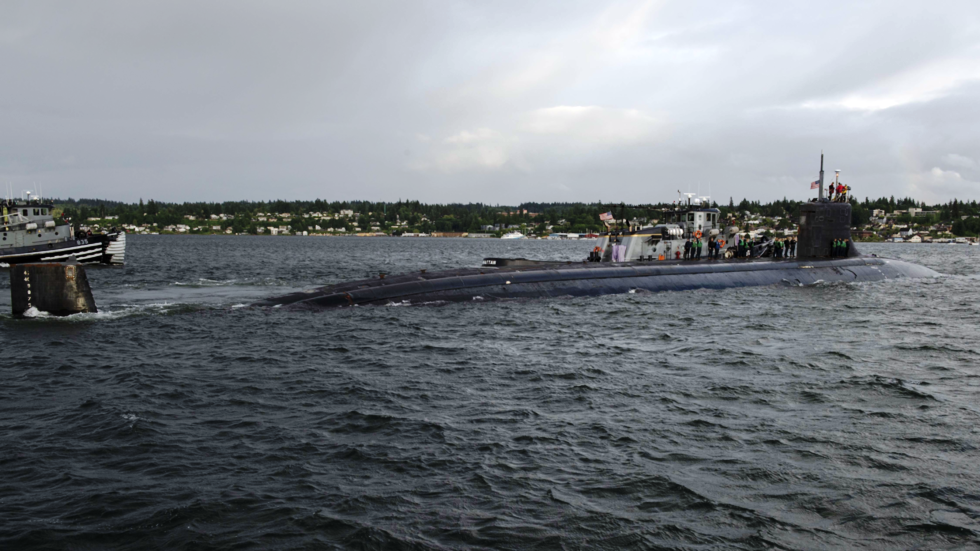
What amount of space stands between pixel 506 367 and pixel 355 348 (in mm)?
4893

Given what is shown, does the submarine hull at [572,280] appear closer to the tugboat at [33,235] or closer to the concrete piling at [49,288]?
the concrete piling at [49,288]

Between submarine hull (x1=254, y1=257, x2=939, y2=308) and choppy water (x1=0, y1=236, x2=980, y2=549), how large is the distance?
15.2ft

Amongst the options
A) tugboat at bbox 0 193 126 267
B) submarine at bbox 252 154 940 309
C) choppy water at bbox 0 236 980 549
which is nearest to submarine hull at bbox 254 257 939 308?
submarine at bbox 252 154 940 309

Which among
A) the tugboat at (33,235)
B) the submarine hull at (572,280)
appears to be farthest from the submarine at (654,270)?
the tugboat at (33,235)

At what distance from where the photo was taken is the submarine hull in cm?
2733

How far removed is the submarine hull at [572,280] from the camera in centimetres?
2733

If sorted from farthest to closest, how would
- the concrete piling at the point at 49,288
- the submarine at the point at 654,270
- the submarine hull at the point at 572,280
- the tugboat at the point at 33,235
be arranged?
1. the tugboat at the point at 33,235
2. the submarine at the point at 654,270
3. the submarine hull at the point at 572,280
4. the concrete piling at the point at 49,288

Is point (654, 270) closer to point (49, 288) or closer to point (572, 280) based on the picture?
point (572, 280)

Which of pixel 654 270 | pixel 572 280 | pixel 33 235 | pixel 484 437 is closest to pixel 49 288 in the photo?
pixel 484 437

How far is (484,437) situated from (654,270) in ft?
79.5

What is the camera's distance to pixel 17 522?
827 centimetres

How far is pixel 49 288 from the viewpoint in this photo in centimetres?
2358

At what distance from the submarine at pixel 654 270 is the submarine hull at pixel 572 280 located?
44 millimetres

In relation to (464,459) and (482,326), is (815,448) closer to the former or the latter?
(464,459)
